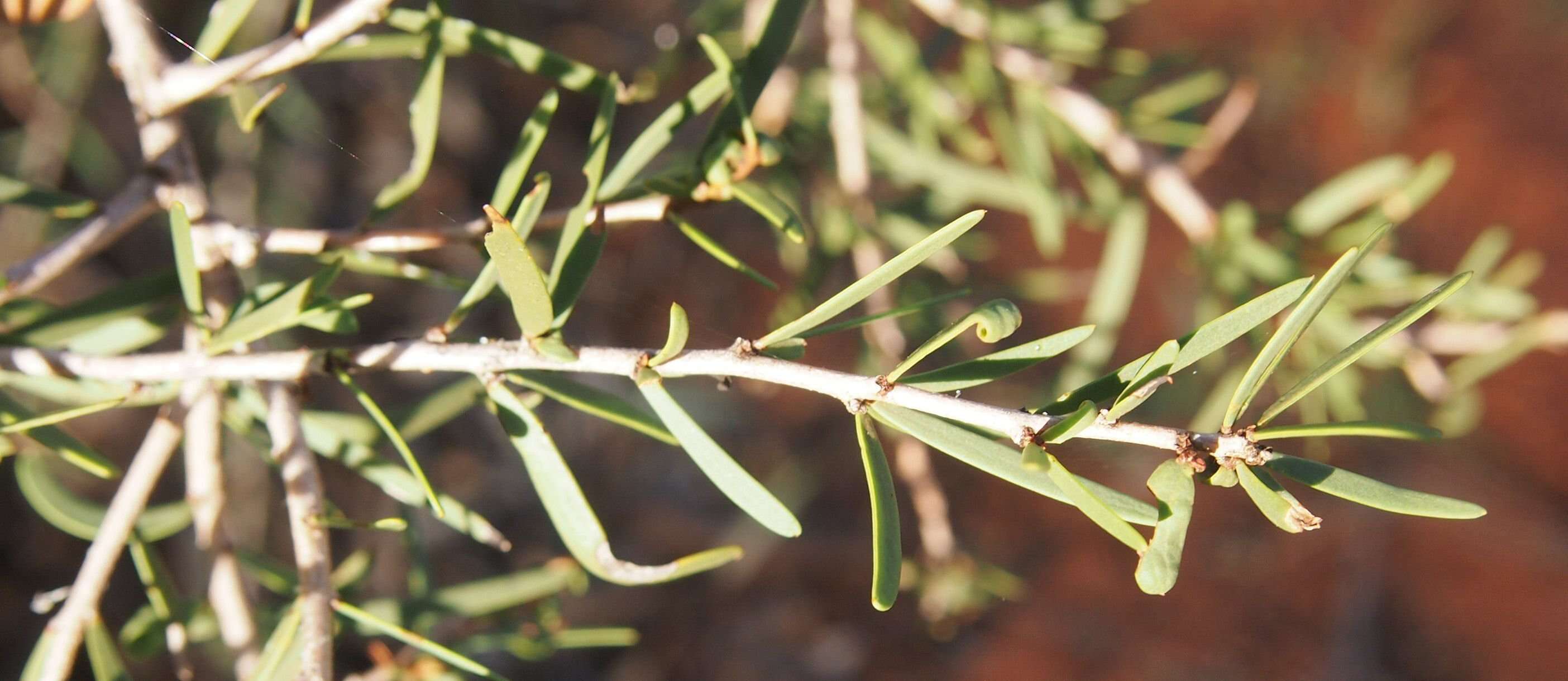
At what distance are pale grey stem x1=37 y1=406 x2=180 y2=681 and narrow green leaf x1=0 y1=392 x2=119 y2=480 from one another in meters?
0.02

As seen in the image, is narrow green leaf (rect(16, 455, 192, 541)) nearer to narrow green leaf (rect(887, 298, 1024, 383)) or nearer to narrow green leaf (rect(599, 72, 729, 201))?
narrow green leaf (rect(599, 72, 729, 201))

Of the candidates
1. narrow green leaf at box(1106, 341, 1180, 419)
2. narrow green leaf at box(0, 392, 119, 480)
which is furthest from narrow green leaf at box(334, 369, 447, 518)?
narrow green leaf at box(1106, 341, 1180, 419)

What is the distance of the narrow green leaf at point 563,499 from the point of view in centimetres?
35

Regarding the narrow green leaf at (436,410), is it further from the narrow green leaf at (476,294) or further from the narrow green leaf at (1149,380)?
the narrow green leaf at (1149,380)

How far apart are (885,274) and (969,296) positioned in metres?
0.47

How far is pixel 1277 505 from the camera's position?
27 cm

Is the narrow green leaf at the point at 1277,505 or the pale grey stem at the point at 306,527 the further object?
the pale grey stem at the point at 306,527

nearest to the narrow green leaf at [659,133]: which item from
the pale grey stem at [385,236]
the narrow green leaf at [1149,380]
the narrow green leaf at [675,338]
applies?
the pale grey stem at [385,236]

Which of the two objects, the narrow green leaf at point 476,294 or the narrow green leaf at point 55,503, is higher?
the narrow green leaf at point 476,294

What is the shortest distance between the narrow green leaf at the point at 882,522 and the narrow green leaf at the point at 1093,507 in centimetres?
5

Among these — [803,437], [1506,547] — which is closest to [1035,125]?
[803,437]

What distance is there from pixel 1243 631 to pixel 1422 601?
0.27 m

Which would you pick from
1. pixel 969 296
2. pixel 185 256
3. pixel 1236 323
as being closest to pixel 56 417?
pixel 185 256

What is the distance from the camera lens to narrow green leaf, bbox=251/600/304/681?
0.41 metres
